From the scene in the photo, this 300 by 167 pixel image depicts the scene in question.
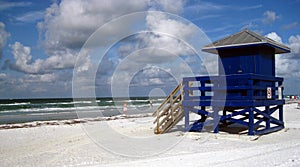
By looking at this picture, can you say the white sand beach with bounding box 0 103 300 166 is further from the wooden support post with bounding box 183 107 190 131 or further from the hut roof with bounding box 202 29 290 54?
the hut roof with bounding box 202 29 290 54

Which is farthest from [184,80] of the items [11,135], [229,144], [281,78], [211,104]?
[11,135]

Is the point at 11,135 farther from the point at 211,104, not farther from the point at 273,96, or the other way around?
the point at 273,96

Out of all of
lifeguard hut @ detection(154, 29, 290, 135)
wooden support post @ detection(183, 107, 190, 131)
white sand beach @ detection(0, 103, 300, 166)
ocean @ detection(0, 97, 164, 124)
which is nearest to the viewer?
white sand beach @ detection(0, 103, 300, 166)

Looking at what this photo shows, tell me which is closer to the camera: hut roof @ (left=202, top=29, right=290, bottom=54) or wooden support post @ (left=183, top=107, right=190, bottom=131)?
hut roof @ (left=202, top=29, right=290, bottom=54)

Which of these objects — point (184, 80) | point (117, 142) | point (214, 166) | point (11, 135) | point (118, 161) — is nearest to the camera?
point (214, 166)

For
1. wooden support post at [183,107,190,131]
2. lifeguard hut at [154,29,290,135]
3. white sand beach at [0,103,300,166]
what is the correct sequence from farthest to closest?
wooden support post at [183,107,190,131], lifeguard hut at [154,29,290,135], white sand beach at [0,103,300,166]

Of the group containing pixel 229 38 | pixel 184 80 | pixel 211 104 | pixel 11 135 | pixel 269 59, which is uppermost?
pixel 229 38

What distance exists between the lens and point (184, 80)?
489 inches

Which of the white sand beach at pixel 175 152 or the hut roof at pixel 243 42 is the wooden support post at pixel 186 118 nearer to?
the white sand beach at pixel 175 152

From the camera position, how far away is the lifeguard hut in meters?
11.2

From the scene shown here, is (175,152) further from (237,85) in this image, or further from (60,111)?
(60,111)

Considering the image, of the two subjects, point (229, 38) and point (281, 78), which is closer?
point (229, 38)

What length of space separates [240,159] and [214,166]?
1.06 meters

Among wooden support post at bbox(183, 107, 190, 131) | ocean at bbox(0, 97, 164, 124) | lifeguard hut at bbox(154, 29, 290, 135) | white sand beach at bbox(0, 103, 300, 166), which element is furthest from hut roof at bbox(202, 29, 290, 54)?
ocean at bbox(0, 97, 164, 124)
